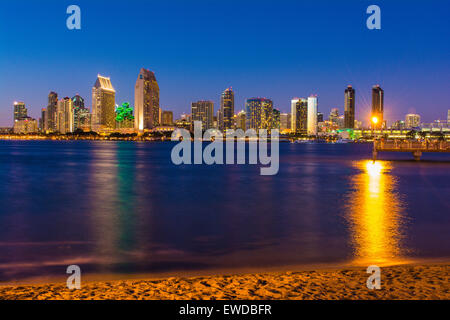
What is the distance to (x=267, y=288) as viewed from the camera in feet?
28.2

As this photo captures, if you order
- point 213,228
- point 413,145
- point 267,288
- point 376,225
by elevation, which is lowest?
point 213,228

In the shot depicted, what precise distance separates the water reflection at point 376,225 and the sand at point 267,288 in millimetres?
2252

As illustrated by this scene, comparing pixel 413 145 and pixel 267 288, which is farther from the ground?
pixel 413 145

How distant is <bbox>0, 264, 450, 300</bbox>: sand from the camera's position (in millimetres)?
8047

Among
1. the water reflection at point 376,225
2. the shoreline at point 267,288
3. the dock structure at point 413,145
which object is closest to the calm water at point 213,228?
the water reflection at point 376,225

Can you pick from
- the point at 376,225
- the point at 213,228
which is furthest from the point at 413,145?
the point at 213,228

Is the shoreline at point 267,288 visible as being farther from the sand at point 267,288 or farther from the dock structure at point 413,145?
the dock structure at point 413,145

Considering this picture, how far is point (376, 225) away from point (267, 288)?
32.1ft

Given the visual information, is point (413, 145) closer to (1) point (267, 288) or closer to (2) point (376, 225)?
(2) point (376, 225)

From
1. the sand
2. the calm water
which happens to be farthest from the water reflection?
the sand
